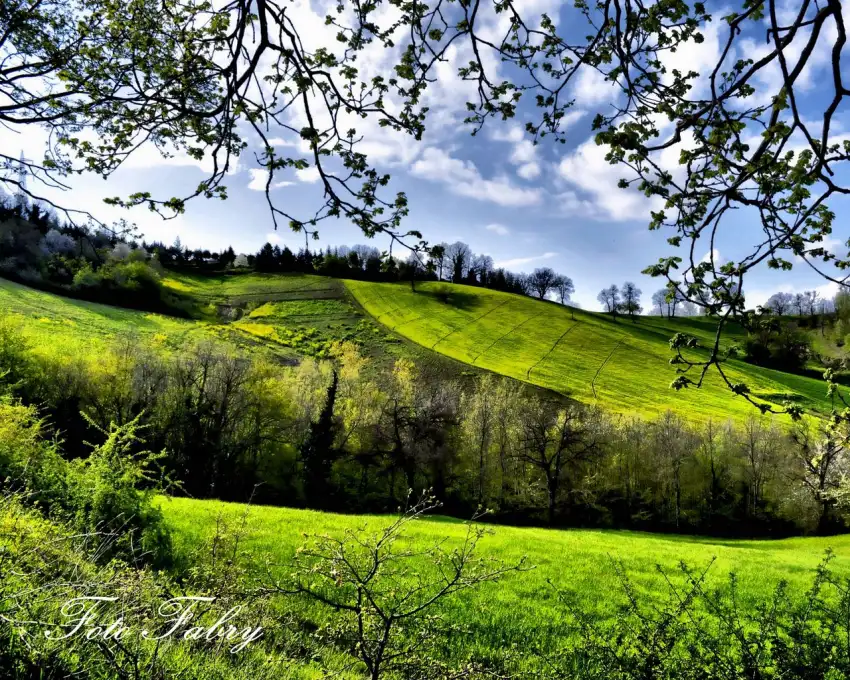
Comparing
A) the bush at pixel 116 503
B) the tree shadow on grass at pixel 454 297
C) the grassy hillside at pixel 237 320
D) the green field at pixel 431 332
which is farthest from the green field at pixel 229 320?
the bush at pixel 116 503

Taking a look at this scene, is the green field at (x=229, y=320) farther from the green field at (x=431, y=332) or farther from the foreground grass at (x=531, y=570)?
the foreground grass at (x=531, y=570)

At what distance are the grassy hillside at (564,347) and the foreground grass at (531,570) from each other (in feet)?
149

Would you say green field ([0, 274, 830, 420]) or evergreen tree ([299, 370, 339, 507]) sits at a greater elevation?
green field ([0, 274, 830, 420])

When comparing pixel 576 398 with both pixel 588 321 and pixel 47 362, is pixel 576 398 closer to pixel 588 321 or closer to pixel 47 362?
pixel 588 321

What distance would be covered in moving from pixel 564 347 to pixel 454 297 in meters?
29.4

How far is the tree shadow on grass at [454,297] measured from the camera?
105 meters

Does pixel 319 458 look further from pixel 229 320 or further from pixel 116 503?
pixel 229 320

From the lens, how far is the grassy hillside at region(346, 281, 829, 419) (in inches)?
2766

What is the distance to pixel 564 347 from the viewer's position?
88062 mm

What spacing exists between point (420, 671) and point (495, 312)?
325 feet

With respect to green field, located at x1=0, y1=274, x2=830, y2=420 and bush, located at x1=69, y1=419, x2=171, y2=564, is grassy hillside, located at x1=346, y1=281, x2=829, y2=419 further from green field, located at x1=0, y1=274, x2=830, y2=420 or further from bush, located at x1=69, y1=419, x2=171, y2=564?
bush, located at x1=69, y1=419, x2=171, y2=564

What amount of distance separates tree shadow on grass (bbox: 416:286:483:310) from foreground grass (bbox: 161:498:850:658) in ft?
269
